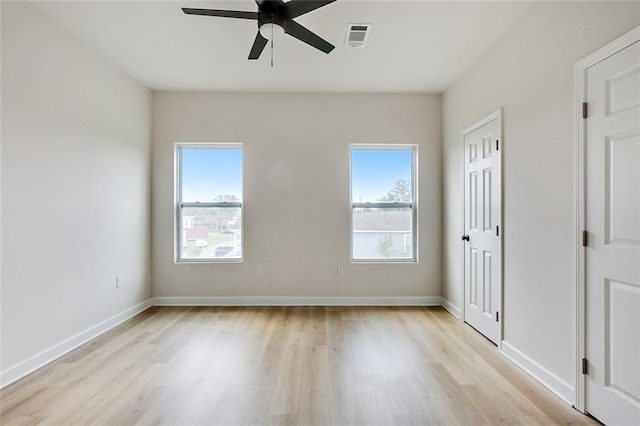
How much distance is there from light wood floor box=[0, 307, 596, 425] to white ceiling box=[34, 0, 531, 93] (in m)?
2.91

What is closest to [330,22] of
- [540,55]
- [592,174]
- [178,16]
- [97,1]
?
[178,16]

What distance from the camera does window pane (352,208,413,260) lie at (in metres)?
4.22

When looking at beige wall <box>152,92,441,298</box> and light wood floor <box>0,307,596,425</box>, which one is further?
beige wall <box>152,92,441,298</box>

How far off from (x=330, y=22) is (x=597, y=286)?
2740 mm

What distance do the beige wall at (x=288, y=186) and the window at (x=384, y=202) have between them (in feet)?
0.56

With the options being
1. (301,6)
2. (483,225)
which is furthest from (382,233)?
(301,6)

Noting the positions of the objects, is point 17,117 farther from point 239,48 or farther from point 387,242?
point 387,242

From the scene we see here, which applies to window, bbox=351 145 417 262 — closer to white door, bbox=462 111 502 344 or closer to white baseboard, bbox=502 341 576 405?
white door, bbox=462 111 502 344

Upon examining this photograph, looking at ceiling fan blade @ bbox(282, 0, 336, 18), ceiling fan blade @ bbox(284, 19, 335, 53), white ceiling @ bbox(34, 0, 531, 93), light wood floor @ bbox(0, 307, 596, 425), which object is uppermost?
white ceiling @ bbox(34, 0, 531, 93)

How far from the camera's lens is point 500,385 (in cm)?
221

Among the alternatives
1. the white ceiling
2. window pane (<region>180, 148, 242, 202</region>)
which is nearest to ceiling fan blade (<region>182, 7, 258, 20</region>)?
the white ceiling

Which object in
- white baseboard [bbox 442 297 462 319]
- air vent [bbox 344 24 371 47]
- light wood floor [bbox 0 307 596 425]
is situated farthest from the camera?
white baseboard [bbox 442 297 462 319]

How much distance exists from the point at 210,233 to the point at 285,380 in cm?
257

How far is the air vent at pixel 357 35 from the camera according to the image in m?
2.61
